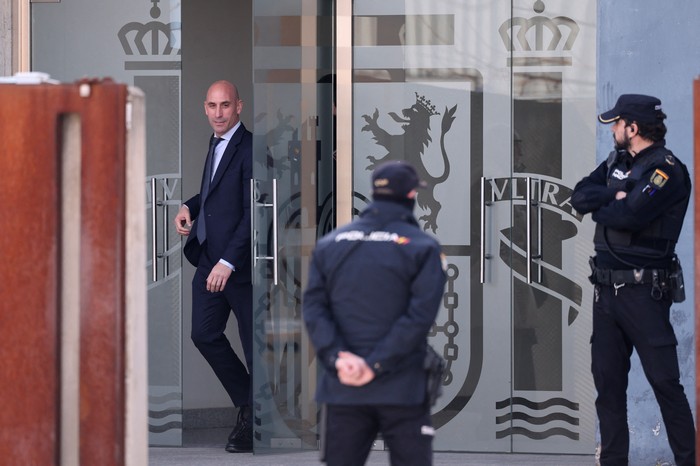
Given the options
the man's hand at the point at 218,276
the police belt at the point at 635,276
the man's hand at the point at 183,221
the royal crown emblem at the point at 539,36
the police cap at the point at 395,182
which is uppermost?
the royal crown emblem at the point at 539,36

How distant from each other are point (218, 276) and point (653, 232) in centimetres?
284

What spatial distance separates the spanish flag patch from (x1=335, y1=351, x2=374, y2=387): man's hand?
2.15 meters

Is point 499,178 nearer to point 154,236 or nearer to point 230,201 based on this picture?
point 230,201

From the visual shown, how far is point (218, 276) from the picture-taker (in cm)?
781

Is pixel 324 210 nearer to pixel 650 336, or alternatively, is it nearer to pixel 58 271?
pixel 650 336

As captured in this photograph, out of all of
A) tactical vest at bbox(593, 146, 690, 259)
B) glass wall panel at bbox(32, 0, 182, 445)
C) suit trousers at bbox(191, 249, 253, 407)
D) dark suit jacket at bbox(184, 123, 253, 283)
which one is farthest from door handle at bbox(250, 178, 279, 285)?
tactical vest at bbox(593, 146, 690, 259)

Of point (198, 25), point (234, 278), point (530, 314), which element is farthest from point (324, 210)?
point (198, 25)

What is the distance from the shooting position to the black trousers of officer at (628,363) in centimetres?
606

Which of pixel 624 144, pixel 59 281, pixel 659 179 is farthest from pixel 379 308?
pixel 624 144

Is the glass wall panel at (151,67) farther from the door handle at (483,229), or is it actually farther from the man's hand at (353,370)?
the man's hand at (353,370)

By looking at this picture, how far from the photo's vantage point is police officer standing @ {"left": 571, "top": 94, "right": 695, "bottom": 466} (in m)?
6.06

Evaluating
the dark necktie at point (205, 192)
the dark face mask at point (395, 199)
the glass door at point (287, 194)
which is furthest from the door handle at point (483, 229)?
the dark face mask at point (395, 199)

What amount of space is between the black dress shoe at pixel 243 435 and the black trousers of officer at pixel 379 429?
3.29 m

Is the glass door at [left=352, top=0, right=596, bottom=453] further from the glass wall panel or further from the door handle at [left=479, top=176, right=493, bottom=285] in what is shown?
the glass wall panel
